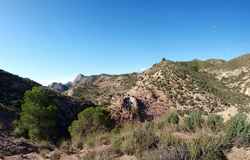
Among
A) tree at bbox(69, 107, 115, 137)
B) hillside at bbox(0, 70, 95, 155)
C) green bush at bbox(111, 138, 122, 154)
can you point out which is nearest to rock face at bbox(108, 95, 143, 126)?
tree at bbox(69, 107, 115, 137)

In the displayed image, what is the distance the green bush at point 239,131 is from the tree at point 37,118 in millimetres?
13110

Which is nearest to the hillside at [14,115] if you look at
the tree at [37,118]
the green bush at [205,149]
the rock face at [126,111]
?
the tree at [37,118]

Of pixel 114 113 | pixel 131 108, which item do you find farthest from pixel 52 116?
pixel 131 108

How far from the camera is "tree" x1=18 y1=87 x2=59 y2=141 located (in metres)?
10.8

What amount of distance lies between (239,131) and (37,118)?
14474 millimetres

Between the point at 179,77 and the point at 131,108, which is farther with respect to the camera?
the point at 179,77

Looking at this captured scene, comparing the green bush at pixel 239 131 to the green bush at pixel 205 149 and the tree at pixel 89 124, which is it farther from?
the tree at pixel 89 124

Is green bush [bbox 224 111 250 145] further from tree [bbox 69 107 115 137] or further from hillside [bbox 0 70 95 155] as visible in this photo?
hillside [bbox 0 70 95 155]

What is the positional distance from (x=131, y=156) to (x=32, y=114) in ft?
36.9

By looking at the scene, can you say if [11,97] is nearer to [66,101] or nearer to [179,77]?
[66,101]

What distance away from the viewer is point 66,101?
24719 millimetres

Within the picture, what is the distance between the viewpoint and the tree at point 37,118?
35.3 ft

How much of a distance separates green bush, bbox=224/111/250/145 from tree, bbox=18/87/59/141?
1311 centimetres

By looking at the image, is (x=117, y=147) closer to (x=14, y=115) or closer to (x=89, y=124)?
(x=89, y=124)
